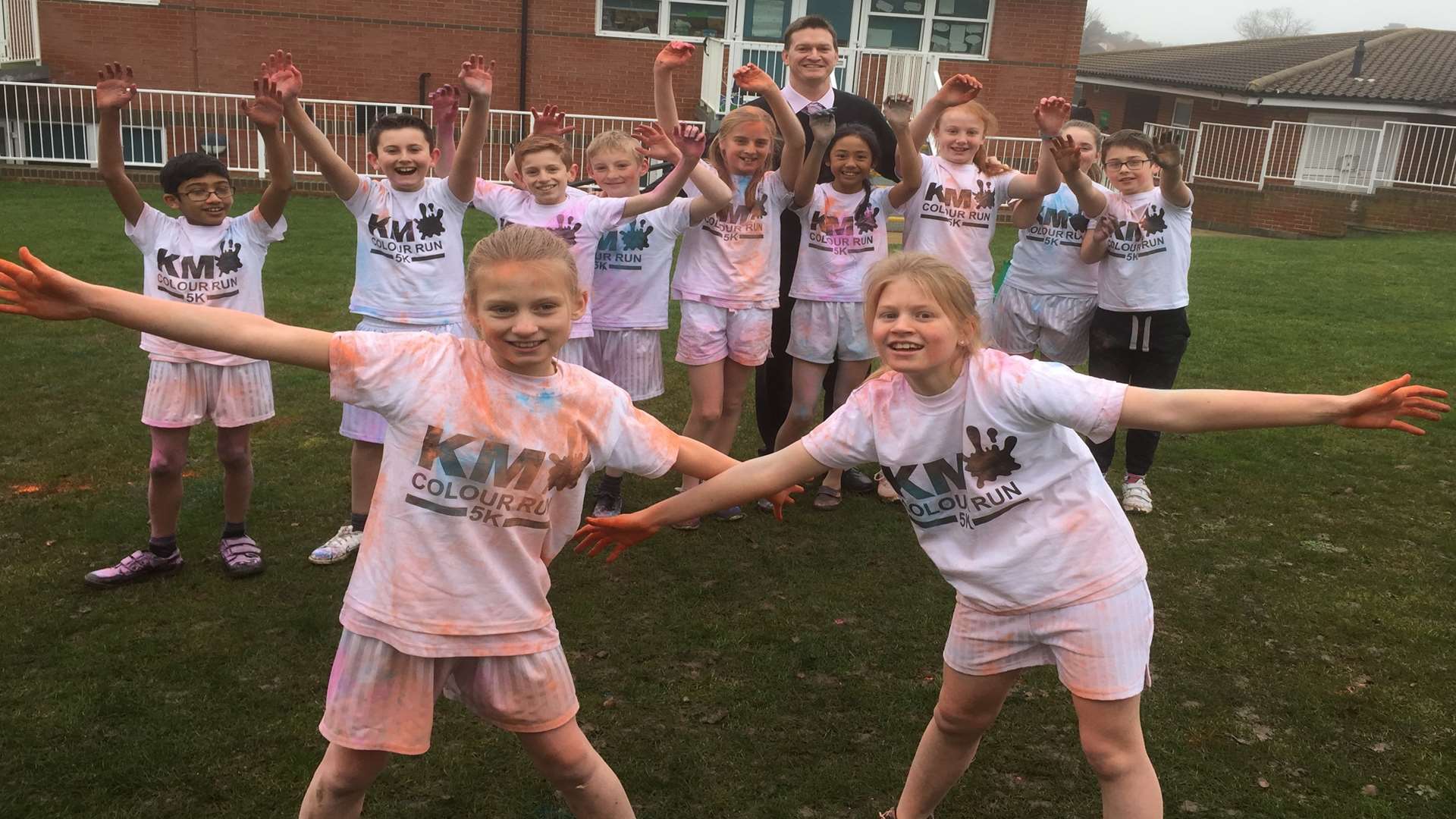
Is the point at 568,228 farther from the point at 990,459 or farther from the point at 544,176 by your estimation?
the point at 990,459

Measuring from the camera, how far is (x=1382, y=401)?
8.33 ft

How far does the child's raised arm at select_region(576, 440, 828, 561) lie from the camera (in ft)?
9.44

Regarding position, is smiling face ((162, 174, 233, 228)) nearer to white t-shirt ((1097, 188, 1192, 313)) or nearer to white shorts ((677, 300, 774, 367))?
white shorts ((677, 300, 774, 367))

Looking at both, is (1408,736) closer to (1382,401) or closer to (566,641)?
(1382,401)

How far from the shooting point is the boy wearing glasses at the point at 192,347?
15.3 ft

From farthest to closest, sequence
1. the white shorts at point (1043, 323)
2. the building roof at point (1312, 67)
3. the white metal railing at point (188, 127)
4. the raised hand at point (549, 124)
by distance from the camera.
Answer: the building roof at point (1312, 67) → the white metal railing at point (188, 127) → the white shorts at point (1043, 323) → the raised hand at point (549, 124)

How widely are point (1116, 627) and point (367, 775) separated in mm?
1807

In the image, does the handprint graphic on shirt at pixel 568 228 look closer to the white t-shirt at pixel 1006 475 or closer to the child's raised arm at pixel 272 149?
the child's raised arm at pixel 272 149

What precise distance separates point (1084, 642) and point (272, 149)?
3.53 m

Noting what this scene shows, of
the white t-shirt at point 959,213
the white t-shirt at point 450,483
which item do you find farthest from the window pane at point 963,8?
the white t-shirt at point 450,483

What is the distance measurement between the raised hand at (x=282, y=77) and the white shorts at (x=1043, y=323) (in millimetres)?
3684

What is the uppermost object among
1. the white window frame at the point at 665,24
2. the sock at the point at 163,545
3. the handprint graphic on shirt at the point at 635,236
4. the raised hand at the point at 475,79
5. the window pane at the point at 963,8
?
the window pane at the point at 963,8

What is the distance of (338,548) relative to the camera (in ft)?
16.5

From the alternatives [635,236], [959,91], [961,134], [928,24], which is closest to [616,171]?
[635,236]
